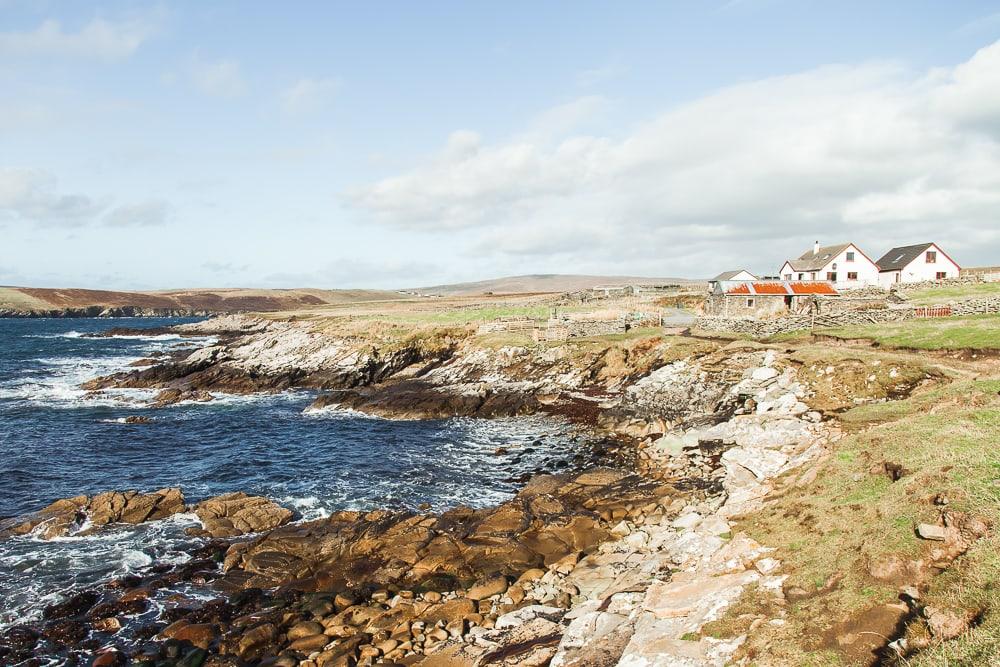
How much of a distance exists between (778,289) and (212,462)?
1905 inches

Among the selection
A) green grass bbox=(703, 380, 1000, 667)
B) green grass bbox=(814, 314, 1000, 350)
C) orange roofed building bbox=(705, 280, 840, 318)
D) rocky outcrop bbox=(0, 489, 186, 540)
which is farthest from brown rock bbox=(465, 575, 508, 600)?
orange roofed building bbox=(705, 280, 840, 318)

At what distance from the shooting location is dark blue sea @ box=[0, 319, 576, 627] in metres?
17.3

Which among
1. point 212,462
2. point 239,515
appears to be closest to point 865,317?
point 239,515

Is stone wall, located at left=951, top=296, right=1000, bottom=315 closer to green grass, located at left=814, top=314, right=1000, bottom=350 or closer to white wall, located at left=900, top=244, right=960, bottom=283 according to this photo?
green grass, located at left=814, top=314, right=1000, bottom=350

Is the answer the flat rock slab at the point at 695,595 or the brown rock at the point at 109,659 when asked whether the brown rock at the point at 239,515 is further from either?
the flat rock slab at the point at 695,595

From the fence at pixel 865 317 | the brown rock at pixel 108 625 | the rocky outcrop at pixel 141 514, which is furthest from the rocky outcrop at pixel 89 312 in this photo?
the brown rock at pixel 108 625

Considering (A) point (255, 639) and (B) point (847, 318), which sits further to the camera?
(B) point (847, 318)

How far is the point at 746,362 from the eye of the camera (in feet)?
99.0

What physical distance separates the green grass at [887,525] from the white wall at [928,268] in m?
59.9

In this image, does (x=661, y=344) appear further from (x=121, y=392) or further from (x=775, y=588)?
(x=121, y=392)

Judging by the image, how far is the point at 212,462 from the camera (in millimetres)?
27984

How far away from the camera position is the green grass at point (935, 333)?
26.5 m

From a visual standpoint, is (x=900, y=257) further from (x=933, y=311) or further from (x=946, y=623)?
(x=946, y=623)

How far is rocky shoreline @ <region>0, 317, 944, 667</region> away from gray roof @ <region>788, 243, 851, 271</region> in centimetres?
4879
